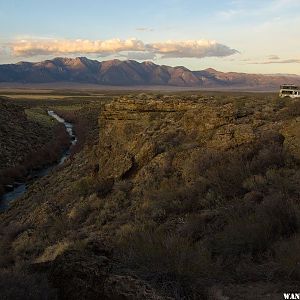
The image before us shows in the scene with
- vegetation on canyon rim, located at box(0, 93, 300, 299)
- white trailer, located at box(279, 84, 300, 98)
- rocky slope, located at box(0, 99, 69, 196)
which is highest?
white trailer, located at box(279, 84, 300, 98)

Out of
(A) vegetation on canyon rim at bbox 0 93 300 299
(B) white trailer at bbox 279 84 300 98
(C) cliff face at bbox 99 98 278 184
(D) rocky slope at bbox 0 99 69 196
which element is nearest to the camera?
(A) vegetation on canyon rim at bbox 0 93 300 299

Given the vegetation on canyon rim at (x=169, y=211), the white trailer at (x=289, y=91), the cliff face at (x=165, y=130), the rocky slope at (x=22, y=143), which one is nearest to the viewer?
the vegetation on canyon rim at (x=169, y=211)

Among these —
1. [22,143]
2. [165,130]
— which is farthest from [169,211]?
[22,143]

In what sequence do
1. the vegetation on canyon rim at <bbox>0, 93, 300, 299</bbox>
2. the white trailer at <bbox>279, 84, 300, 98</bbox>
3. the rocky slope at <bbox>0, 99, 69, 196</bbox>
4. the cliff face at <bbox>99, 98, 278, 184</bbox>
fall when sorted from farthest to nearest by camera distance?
the white trailer at <bbox>279, 84, 300, 98</bbox>
the rocky slope at <bbox>0, 99, 69, 196</bbox>
the cliff face at <bbox>99, 98, 278, 184</bbox>
the vegetation on canyon rim at <bbox>0, 93, 300, 299</bbox>

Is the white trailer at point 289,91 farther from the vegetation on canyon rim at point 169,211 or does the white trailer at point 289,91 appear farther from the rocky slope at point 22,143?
the rocky slope at point 22,143

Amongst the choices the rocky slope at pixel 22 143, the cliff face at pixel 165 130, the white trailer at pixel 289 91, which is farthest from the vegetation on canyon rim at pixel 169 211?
the white trailer at pixel 289 91

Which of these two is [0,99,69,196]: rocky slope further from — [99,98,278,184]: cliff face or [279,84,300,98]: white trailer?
[279,84,300,98]: white trailer

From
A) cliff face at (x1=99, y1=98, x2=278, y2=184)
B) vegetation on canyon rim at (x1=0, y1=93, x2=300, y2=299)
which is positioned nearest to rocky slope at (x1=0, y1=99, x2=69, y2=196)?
vegetation on canyon rim at (x1=0, y1=93, x2=300, y2=299)

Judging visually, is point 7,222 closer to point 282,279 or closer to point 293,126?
point 293,126

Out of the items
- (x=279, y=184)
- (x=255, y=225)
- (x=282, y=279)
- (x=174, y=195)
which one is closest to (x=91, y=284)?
(x=282, y=279)
